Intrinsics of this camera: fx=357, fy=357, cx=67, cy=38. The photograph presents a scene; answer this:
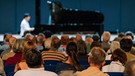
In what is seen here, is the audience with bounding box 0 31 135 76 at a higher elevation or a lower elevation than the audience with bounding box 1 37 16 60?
higher

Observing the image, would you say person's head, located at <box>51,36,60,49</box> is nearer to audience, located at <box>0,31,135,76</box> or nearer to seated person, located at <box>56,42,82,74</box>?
audience, located at <box>0,31,135,76</box>

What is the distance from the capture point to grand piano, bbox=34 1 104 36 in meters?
13.5

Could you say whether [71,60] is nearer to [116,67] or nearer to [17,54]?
[116,67]

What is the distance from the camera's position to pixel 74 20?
1374cm

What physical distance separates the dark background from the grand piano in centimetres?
395

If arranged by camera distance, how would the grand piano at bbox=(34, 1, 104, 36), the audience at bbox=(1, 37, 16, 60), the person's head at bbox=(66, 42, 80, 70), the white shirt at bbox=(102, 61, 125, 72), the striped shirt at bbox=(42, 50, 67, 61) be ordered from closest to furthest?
the white shirt at bbox=(102, 61, 125, 72) → the person's head at bbox=(66, 42, 80, 70) → the striped shirt at bbox=(42, 50, 67, 61) → the audience at bbox=(1, 37, 16, 60) → the grand piano at bbox=(34, 1, 104, 36)

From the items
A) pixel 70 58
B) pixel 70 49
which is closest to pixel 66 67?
pixel 70 58

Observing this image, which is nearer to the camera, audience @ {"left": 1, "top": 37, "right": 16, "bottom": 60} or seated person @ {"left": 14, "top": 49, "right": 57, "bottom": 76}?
seated person @ {"left": 14, "top": 49, "right": 57, "bottom": 76}

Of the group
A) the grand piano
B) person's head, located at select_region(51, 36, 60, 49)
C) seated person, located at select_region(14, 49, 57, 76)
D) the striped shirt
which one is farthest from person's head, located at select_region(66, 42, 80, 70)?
the grand piano

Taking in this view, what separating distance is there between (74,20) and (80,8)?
3994 mm

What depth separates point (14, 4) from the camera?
17.5 metres

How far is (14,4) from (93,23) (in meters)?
5.40

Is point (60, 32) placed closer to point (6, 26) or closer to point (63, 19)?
point (63, 19)

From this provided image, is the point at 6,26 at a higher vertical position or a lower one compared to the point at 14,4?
lower
